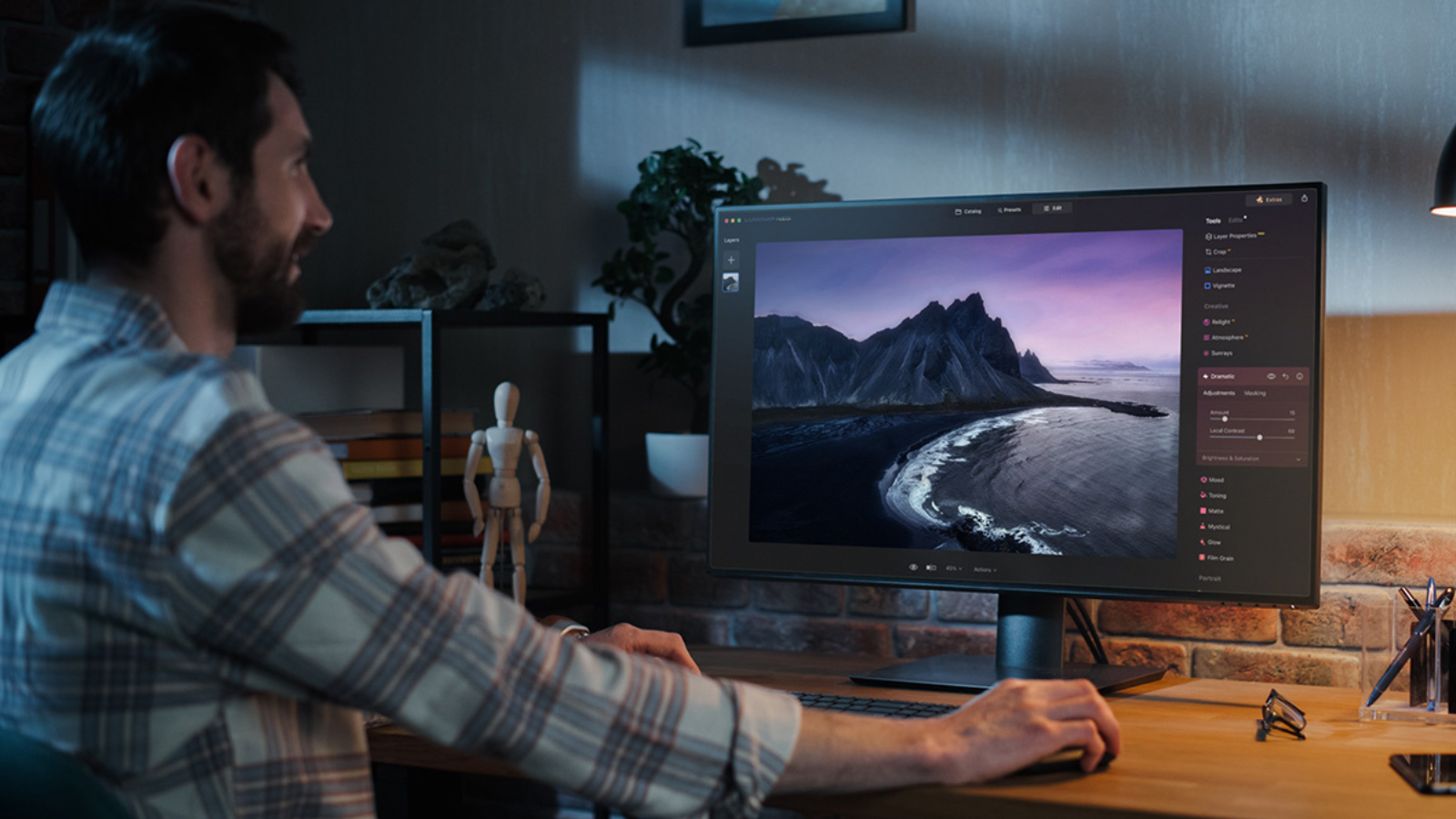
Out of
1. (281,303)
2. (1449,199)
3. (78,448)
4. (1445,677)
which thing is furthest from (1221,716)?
(78,448)

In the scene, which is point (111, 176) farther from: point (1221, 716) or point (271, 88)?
point (1221, 716)

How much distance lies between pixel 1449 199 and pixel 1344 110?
0.91 ft

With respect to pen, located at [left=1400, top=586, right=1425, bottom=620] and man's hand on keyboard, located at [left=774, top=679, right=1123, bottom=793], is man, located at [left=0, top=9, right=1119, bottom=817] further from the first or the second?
pen, located at [left=1400, top=586, right=1425, bottom=620]

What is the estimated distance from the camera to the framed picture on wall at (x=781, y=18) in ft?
6.55

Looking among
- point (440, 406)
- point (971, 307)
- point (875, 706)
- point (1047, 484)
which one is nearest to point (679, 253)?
point (440, 406)

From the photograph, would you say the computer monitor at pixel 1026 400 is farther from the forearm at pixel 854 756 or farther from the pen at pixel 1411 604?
the forearm at pixel 854 756

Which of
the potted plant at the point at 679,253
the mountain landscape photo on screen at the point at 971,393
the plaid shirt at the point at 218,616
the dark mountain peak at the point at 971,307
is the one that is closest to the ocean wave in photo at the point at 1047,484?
the mountain landscape photo on screen at the point at 971,393

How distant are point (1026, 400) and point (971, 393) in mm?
64

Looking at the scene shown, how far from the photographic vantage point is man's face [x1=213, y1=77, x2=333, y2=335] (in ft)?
3.26

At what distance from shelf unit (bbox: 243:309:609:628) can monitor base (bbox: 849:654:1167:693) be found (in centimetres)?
59

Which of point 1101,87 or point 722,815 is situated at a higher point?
point 1101,87

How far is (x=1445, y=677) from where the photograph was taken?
1394mm

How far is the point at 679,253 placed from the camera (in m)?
2.13

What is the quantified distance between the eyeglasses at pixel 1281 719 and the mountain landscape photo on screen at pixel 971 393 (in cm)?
21
